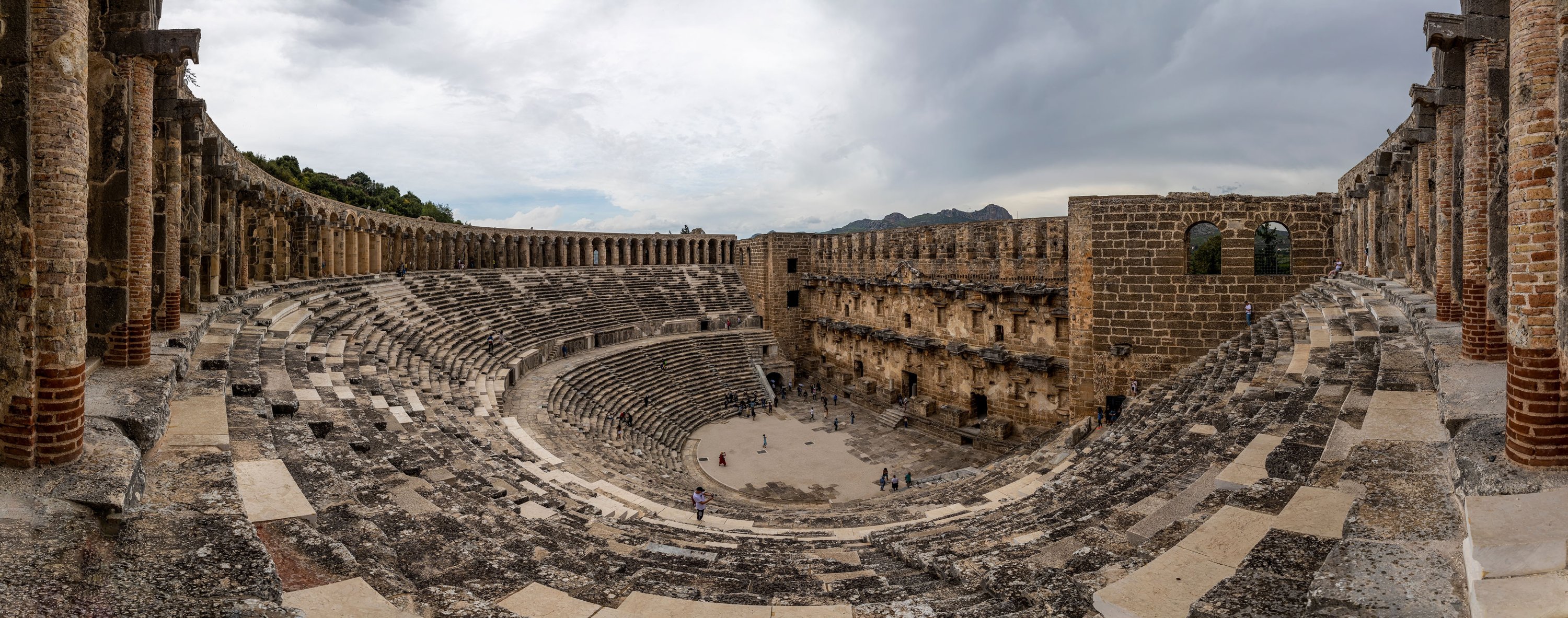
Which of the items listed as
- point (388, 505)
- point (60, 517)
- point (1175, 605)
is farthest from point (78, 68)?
point (1175, 605)

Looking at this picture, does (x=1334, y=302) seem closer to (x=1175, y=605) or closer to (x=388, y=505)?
(x=1175, y=605)

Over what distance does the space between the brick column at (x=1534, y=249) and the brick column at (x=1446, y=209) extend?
5.17 metres

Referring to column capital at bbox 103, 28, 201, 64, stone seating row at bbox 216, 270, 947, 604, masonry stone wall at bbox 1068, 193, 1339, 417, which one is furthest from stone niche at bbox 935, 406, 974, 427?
column capital at bbox 103, 28, 201, 64

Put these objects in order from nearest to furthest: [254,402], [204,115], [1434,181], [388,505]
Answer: [388,505] < [254,402] < [1434,181] < [204,115]

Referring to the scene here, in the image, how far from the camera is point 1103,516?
5934 millimetres

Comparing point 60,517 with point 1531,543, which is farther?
point 60,517

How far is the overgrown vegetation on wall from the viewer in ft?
124

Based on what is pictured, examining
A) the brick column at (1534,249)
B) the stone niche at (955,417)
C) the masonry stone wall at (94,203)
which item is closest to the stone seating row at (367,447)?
the masonry stone wall at (94,203)

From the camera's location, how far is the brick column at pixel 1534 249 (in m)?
4.02

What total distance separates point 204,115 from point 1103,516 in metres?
Result: 14.2

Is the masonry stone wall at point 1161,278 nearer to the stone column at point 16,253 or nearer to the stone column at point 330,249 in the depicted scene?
the stone column at point 16,253

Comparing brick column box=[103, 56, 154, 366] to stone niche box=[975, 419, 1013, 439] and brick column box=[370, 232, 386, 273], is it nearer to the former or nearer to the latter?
brick column box=[370, 232, 386, 273]

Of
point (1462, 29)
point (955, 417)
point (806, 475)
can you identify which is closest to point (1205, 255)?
point (955, 417)

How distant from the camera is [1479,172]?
25.1 ft
